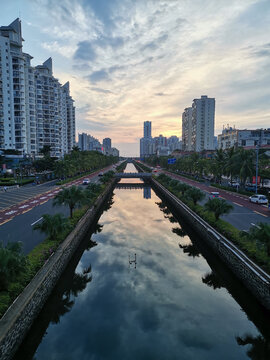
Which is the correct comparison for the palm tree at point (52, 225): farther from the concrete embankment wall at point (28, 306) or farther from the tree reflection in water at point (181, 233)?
the tree reflection in water at point (181, 233)

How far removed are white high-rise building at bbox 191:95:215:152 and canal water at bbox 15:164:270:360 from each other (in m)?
161

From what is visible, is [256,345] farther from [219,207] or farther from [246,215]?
[246,215]

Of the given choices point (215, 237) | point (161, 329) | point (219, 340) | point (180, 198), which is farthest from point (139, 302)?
point (180, 198)

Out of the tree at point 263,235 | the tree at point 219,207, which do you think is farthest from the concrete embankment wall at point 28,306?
the tree at point 219,207

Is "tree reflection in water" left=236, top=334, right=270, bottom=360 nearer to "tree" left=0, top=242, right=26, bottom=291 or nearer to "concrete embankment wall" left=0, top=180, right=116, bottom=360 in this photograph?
"concrete embankment wall" left=0, top=180, right=116, bottom=360

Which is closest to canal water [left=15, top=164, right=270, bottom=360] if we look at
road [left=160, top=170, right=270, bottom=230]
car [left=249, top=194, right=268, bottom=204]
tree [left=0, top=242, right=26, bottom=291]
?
tree [left=0, top=242, right=26, bottom=291]

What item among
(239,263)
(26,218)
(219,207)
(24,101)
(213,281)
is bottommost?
(213,281)

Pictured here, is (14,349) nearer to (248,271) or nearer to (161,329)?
(161,329)

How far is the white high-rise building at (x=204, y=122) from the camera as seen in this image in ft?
579

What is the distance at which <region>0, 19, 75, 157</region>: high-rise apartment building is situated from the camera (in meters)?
95.4

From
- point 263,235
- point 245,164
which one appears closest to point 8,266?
point 263,235

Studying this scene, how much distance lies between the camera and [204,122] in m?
177

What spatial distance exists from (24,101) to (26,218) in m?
84.9

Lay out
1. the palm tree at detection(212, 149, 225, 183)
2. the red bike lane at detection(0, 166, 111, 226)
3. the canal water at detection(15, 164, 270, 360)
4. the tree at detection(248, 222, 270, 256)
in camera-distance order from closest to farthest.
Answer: the canal water at detection(15, 164, 270, 360), the tree at detection(248, 222, 270, 256), the red bike lane at detection(0, 166, 111, 226), the palm tree at detection(212, 149, 225, 183)
